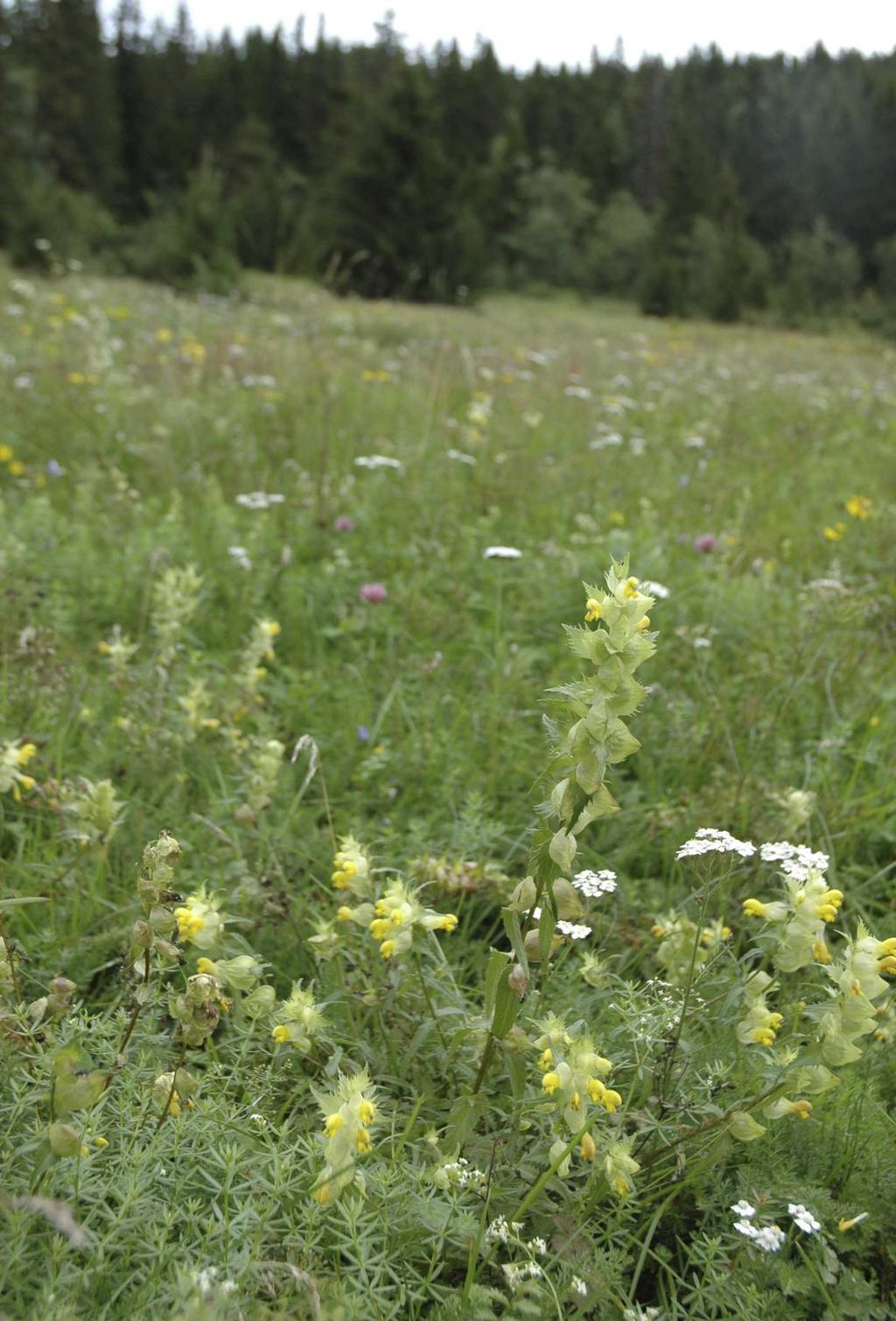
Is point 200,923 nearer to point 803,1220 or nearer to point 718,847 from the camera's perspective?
point 718,847

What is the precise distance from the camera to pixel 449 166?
Answer: 21469mm

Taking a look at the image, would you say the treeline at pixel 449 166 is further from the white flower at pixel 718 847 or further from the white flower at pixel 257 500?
the white flower at pixel 718 847

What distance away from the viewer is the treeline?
20.7m

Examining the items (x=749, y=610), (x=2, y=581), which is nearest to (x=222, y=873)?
(x=2, y=581)

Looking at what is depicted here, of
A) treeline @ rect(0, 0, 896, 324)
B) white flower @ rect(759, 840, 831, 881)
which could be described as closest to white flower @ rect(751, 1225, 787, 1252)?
white flower @ rect(759, 840, 831, 881)

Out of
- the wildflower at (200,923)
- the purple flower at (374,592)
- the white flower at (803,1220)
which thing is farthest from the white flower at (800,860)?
the purple flower at (374,592)

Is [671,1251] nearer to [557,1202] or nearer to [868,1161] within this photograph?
[557,1202]

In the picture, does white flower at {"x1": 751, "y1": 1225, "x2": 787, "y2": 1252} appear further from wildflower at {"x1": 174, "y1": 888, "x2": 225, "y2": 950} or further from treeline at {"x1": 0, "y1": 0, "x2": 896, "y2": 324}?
treeline at {"x1": 0, "y1": 0, "x2": 896, "y2": 324}

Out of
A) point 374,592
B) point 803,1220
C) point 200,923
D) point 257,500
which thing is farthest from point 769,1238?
point 257,500

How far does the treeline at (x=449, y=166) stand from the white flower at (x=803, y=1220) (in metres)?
12.4

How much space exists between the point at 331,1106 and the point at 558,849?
43cm

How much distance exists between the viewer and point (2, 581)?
3102 millimetres

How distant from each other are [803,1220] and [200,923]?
3.03 feet

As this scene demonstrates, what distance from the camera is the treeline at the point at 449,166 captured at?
20.7 metres
